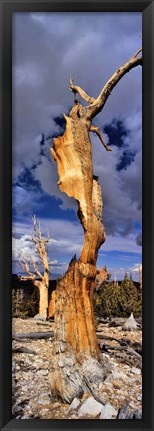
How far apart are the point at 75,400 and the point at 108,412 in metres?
0.14

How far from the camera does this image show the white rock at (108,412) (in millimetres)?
1360

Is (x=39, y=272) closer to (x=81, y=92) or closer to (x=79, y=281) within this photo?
(x=79, y=281)

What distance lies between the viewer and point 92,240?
1.46 meters

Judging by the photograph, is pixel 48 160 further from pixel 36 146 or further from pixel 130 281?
pixel 130 281

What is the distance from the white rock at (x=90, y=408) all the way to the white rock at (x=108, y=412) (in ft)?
0.05

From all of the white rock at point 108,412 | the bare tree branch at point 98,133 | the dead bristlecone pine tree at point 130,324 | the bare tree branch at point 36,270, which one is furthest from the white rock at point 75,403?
the bare tree branch at point 98,133

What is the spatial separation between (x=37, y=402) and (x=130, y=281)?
65 cm

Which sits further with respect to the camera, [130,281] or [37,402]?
[130,281]

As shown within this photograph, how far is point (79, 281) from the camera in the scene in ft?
4.81

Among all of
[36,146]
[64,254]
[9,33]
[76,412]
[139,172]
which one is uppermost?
[9,33]

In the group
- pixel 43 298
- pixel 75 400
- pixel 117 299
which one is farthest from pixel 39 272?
pixel 75 400

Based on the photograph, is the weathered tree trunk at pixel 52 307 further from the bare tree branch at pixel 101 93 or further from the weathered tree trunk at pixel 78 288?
the bare tree branch at pixel 101 93
